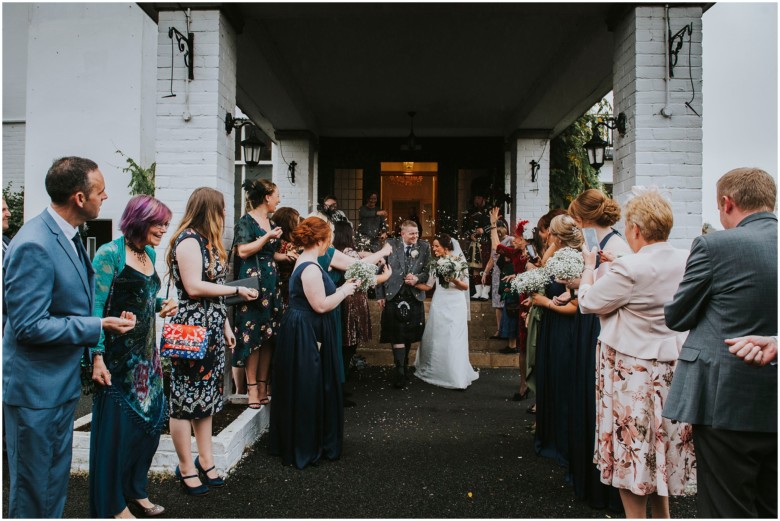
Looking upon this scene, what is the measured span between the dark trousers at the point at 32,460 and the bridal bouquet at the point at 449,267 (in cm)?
484

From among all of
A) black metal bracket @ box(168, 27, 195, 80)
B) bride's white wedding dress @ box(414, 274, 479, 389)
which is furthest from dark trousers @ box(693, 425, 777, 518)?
black metal bracket @ box(168, 27, 195, 80)

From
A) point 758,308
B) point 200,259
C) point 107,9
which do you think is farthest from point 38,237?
point 107,9

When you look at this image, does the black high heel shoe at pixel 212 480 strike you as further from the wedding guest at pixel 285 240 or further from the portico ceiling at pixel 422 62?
the portico ceiling at pixel 422 62

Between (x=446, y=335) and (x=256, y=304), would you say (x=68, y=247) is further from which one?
(x=446, y=335)

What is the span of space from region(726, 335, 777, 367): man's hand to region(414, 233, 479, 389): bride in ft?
15.3

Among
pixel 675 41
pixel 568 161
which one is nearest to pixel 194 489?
pixel 675 41

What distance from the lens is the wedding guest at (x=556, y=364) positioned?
13.0 ft

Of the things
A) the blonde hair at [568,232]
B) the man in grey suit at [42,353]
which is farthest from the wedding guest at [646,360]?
the man in grey suit at [42,353]

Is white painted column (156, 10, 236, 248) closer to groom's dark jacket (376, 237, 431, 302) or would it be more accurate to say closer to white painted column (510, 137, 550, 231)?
groom's dark jacket (376, 237, 431, 302)

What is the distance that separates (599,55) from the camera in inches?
269

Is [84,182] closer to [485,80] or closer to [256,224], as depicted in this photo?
[256,224]

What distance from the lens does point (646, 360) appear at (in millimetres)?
2750

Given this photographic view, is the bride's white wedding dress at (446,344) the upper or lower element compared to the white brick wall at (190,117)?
lower

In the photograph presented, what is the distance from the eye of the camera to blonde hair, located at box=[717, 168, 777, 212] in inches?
87.0
